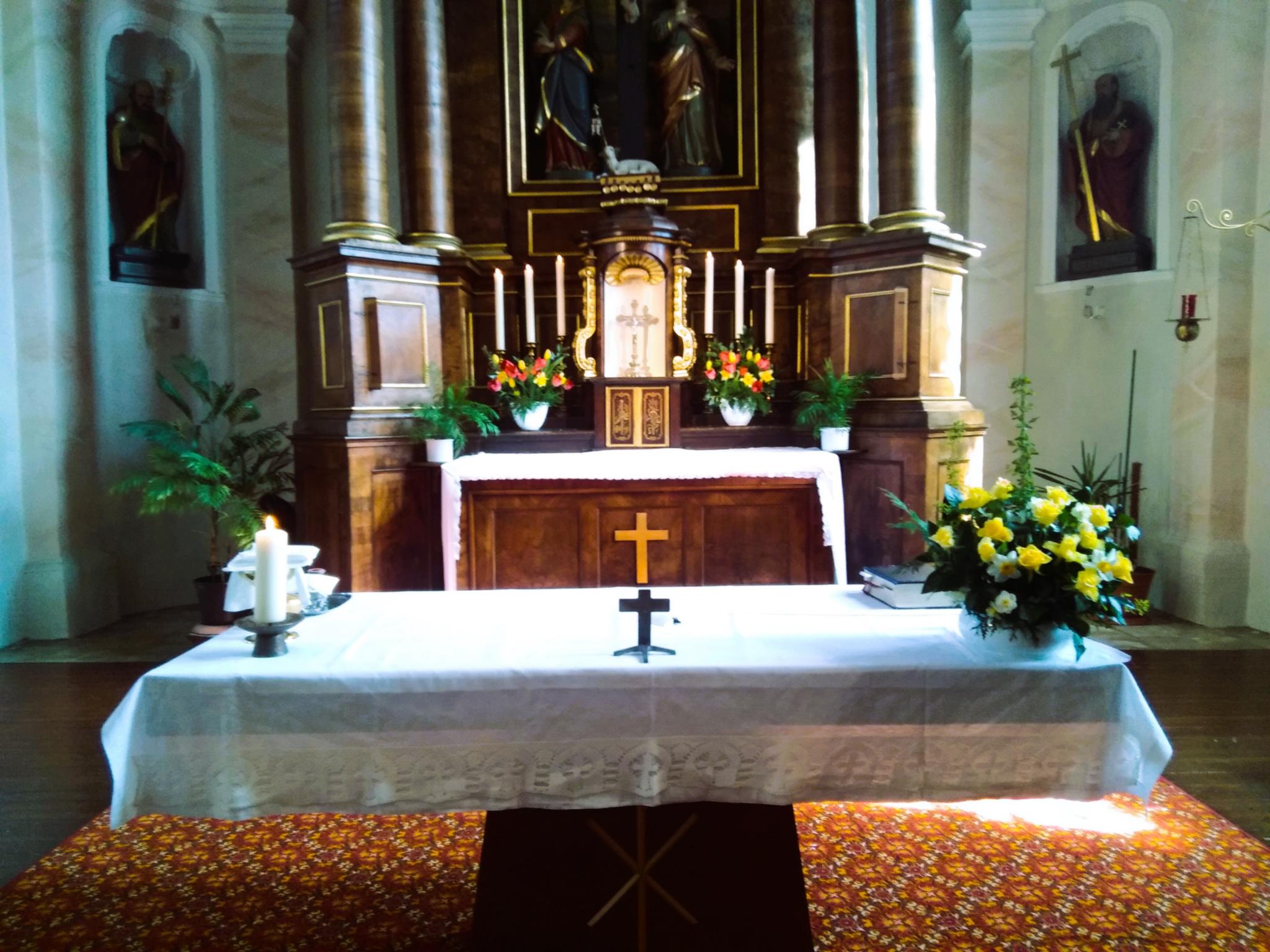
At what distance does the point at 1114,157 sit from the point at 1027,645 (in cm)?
669

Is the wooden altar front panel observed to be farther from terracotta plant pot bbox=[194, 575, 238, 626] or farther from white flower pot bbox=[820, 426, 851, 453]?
terracotta plant pot bbox=[194, 575, 238, 626]

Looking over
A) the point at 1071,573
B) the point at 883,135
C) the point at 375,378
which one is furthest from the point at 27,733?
the point at 883,135

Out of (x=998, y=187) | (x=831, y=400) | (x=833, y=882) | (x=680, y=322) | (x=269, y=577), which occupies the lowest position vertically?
(x=833, y=882)

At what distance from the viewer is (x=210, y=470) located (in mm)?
6133

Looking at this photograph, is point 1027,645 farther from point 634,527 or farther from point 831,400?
point 831,400

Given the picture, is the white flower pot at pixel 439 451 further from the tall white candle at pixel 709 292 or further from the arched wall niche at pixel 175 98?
the arched wall niche at pixel 175 98

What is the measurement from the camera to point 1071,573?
2051 mm

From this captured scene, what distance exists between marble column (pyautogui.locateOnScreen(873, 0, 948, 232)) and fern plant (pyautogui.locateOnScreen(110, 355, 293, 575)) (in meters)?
4.92

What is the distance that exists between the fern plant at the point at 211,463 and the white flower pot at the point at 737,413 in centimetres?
337

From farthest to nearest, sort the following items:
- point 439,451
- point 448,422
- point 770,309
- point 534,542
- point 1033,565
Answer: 1. point 770,309
2. point 448,422
3. point 439,451
4. point 534,542
5. point 1033,565

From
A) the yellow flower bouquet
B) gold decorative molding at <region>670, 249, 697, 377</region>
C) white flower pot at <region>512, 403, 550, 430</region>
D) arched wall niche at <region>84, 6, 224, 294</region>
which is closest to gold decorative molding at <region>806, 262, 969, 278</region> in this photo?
gold decorative molding at <region>670, 249, 697, 377</region>

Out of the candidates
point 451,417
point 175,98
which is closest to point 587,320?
point 451,417

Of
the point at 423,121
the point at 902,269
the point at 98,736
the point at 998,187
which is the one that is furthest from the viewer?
the point at 998,187

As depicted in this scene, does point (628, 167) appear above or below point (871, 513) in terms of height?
above
